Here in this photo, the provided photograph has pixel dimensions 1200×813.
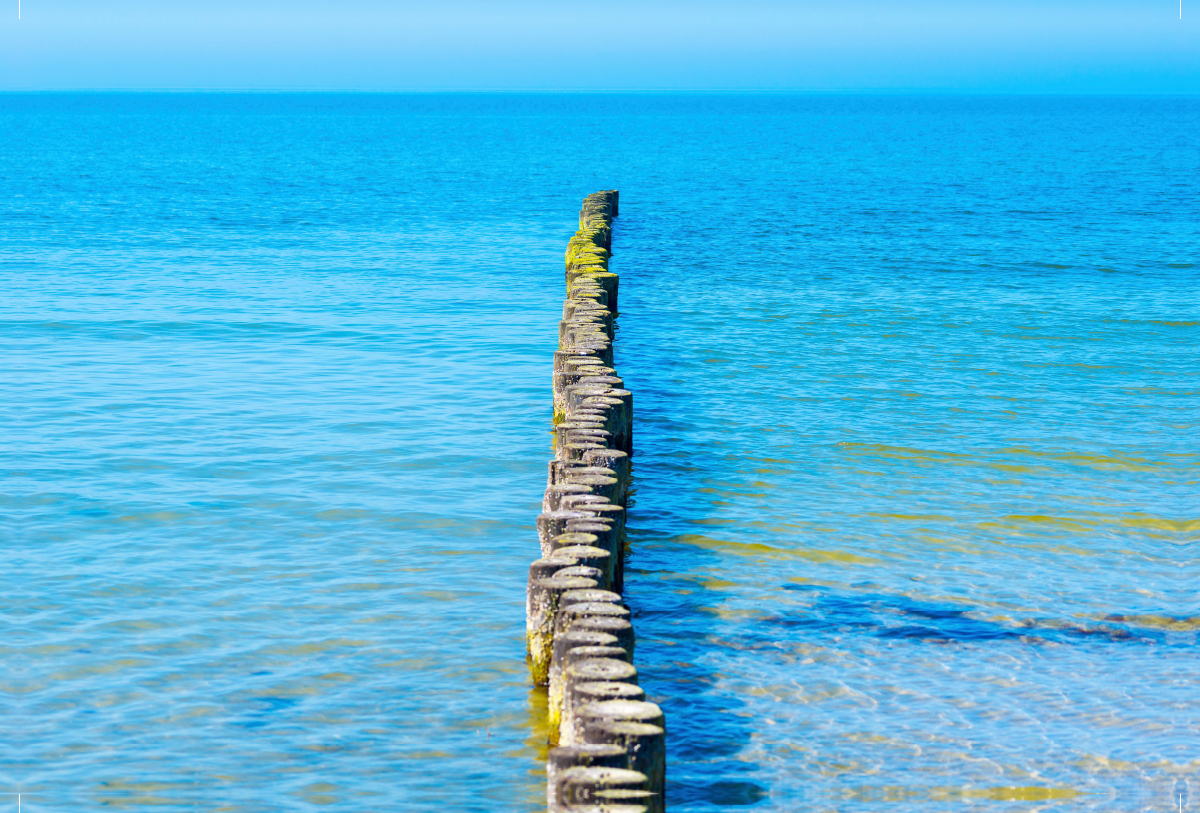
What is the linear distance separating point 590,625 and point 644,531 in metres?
4.56

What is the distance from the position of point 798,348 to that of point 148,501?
460 inches

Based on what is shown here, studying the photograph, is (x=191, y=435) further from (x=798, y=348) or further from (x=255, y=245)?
(x=255, y=245)

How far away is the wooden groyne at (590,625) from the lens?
18.8 feet

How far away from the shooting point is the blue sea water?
7664 millimetres

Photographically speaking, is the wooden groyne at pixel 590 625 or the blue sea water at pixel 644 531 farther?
the blue sea water at pixel 644 531

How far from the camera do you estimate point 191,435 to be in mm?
14922

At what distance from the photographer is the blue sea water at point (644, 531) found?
25.1 ft

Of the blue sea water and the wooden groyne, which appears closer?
the wooden groyne

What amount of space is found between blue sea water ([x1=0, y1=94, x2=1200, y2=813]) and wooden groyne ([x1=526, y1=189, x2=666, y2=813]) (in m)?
0.74

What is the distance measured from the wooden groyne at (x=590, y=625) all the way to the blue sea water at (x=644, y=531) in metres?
0.74

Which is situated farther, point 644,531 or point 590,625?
point 644,531

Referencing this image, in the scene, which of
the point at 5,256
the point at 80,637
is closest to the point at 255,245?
the point at 5,256

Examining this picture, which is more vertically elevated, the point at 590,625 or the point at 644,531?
the point at 590,625

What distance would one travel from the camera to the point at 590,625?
7.12 meters
